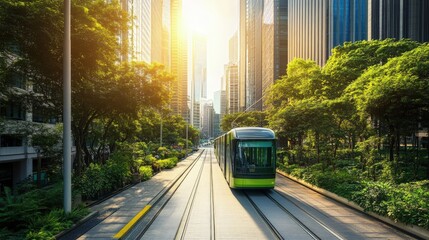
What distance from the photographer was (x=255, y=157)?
16781 millimetres

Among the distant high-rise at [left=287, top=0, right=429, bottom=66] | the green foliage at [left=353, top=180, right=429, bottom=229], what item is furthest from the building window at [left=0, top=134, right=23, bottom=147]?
the distant high-rise at [left=287, top=0, right=429, bottom=66]

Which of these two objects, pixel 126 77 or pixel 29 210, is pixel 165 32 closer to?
pixel 126 77

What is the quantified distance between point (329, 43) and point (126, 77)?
56.9 metres

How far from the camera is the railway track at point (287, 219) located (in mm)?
9906

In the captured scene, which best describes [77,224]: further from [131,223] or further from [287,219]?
[287,219]

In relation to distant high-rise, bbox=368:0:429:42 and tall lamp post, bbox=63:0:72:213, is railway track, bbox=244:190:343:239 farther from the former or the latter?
distant high-rise, bbox=368:0:429:42

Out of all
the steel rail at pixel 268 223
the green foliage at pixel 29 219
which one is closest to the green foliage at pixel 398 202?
the steel rail at pixel 268 223

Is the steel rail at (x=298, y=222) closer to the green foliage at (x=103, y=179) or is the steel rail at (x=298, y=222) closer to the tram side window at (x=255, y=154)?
the tram side window at (x=255, y=154)

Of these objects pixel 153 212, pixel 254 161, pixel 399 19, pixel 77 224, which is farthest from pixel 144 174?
pixel 399 19

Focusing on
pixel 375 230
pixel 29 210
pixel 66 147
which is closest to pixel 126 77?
pixel 66 147

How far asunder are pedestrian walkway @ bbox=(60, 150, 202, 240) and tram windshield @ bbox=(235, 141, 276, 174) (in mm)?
4920

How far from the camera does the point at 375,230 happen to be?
10438 mm

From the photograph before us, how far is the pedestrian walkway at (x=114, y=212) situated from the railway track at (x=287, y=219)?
5.06 m

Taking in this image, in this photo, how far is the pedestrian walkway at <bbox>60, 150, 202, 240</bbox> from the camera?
9688mm
